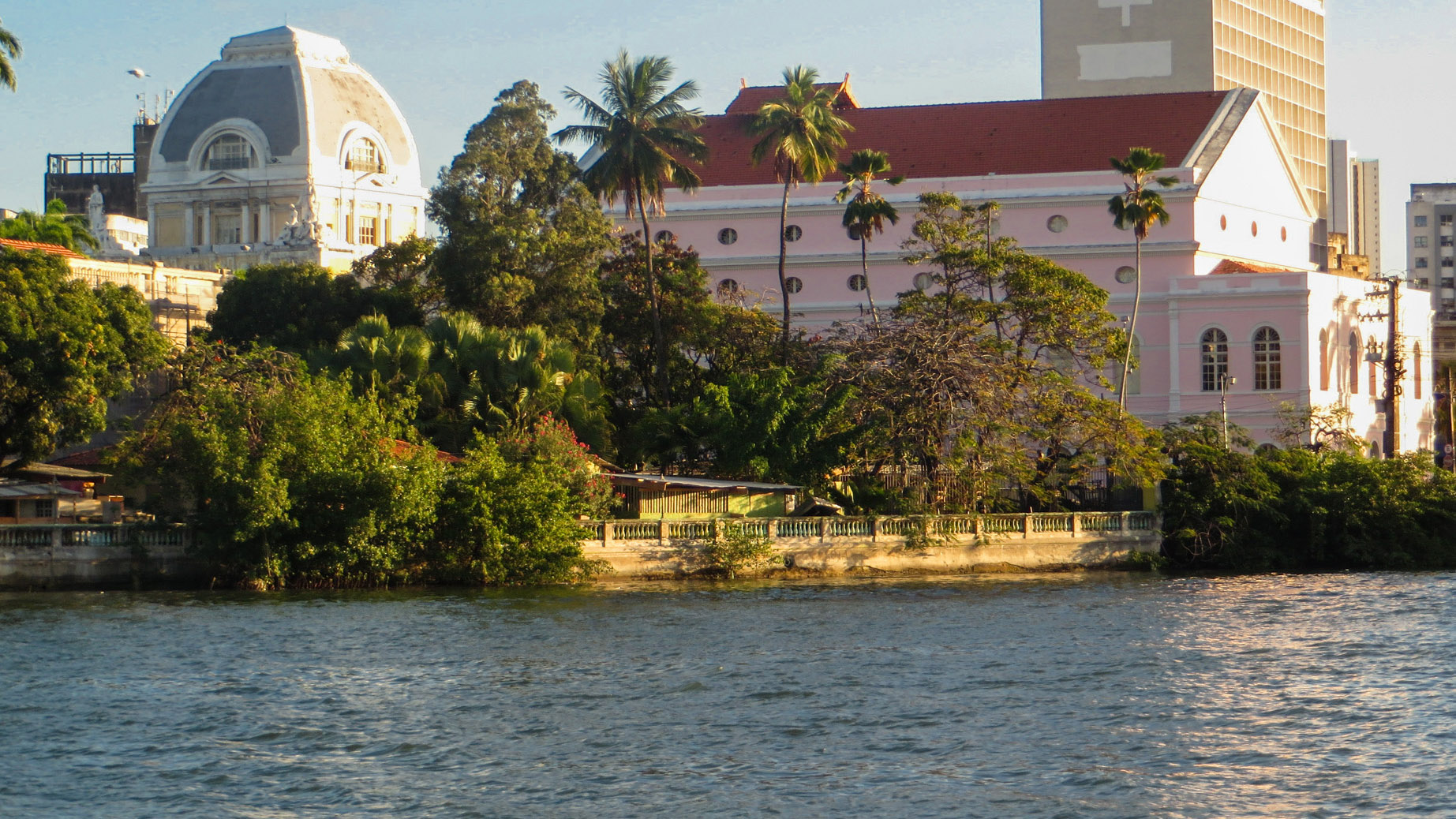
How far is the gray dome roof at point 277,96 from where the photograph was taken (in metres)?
101

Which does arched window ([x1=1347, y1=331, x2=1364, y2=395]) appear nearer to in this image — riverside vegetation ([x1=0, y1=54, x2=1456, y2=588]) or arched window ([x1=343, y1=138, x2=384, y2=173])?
riverside vegetation ([x1=0, y1=54, x2=1456, y2=588])

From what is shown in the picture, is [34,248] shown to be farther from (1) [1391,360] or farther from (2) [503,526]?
(1) [1391,360]

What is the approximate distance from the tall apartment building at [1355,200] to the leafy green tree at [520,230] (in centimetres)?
10031

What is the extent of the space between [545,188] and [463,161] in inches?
110

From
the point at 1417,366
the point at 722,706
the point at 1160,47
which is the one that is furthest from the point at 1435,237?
the point at 722,706

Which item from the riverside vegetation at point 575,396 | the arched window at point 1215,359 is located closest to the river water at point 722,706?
the riverside vegetation at point 575,396

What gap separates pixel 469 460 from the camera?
4050cm

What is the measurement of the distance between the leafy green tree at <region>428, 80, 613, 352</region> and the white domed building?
143 ft

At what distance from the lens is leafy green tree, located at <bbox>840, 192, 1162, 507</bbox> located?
151 ft

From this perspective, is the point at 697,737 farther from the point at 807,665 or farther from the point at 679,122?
the point at 679,122

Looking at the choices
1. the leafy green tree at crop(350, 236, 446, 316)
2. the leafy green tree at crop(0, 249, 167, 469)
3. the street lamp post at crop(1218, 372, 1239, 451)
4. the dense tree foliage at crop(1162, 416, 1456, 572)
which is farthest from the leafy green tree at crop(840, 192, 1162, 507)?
the leafy green tree at crop(0, 249, 167, 469)

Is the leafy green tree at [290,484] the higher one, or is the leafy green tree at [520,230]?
the leafy green tree at [520,230]

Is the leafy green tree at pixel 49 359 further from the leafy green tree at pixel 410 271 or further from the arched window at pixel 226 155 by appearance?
the arched window at pixel 226 155

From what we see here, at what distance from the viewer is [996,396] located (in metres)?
46.2
